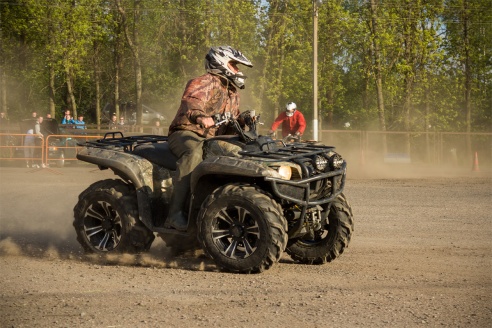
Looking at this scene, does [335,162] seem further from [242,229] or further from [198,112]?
[198,112]

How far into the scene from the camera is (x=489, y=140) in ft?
145

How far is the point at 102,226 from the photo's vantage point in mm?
9492

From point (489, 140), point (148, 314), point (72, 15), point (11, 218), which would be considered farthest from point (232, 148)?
point (72, 15)

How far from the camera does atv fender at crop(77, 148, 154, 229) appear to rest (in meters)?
9.17

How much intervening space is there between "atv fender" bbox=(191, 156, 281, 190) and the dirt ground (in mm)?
Answer: 978

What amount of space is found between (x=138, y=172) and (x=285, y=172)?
1745mm

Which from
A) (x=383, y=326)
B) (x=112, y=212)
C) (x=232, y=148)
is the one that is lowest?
(x=383, y=326)

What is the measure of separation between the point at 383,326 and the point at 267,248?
225 cm

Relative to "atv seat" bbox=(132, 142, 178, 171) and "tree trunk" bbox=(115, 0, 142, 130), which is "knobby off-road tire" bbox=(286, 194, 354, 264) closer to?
"atv seat" bbox=(132, 142, 178, 171)

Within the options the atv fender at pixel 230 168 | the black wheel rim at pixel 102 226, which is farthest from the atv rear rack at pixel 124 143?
the atv fender at pixel 230 168

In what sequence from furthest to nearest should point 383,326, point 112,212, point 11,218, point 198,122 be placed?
point 11,218 < point 112,212 < point 198,122 < point 383,326

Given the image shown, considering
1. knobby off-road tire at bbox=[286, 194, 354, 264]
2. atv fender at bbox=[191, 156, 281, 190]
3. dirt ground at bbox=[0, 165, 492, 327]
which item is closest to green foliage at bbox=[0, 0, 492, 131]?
dirt ground at bbox=[0, 165, 492, 327]

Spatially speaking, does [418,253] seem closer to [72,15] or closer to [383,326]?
[383,326]

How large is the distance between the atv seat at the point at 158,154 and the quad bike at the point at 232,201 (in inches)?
0.4
